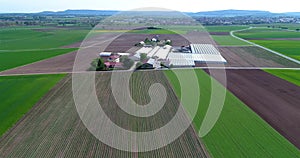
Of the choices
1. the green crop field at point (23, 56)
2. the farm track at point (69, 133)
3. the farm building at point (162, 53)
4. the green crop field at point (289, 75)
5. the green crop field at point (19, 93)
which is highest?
the farm building at point (162, 53)

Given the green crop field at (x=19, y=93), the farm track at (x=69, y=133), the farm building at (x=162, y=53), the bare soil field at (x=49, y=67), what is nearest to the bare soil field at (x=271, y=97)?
the farm track at (x=69, y=133)

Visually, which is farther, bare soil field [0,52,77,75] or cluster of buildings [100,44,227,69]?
cluster of buildings [100,44,227,69]

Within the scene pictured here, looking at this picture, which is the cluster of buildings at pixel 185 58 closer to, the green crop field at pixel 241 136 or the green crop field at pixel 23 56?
the green crop field at pixel 241 136

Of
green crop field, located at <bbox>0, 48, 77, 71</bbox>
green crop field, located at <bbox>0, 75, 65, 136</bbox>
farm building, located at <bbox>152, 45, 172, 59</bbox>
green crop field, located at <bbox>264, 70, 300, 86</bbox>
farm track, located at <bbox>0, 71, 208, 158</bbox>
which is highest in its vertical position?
farm building, located at <bbox>152, 45, 172, 59</bbox>

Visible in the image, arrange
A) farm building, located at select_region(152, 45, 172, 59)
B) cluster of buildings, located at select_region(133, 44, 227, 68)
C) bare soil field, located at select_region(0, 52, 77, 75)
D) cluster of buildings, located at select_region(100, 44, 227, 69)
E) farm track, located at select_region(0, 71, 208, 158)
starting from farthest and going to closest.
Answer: farm building, located at select_region(152, 45, 172, 59) < cluster of buildings, located at select_region(133, 44, 227, 68) < cluster of buildings, located at select_region(100, 44, 227, 69) < bare soil field, located at select_region(0, 52, 77, 75) < farm track, located at select_region(0, 71, 208, 158)

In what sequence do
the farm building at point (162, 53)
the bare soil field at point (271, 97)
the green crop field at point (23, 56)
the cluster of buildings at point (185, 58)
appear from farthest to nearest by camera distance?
the farm building at point (162, 53) < the green crop field at point (23, 56) < the cluster of buildings at point (185, 58) < the bare soil field at point (271, 97)

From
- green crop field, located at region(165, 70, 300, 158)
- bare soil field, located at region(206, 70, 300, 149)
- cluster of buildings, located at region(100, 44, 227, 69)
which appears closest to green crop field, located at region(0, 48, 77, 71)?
cluster of buildings, located at region(100, 44, 227, 69)

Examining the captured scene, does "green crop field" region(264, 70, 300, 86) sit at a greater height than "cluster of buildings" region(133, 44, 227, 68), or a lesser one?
lesser

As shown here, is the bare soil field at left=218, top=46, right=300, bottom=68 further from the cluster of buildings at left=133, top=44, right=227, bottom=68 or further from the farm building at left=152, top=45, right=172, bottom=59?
the farm building at left=152, top=45, right=172, bottom=59
